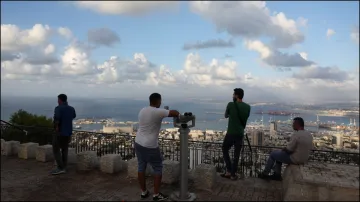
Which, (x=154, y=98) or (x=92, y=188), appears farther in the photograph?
(x=92, y=188)

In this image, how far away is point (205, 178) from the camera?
18.3 feet

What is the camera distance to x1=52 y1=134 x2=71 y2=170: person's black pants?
6619 mm

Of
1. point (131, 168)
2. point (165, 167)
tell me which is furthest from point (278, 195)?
point (131, 168)

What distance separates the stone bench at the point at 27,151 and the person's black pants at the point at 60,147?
1952mm

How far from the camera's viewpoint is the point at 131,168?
6371 millimetres

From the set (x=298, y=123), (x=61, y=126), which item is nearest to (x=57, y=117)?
(x=61, y=126)

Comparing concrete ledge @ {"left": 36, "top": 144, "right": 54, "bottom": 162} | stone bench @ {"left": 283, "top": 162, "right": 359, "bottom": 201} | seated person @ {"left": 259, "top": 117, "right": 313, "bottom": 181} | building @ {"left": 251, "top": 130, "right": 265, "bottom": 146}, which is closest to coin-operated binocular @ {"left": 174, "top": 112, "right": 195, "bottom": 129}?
stone bench @ {"left": 283, "top": 162, "right": 359, "bottom": 201}

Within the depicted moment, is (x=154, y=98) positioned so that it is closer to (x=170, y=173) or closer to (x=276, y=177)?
(x=170, y=173)

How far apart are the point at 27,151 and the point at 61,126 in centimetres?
283

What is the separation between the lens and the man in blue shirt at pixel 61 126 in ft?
21.2

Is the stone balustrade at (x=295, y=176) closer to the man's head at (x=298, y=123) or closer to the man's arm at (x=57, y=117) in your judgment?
the man's head at (x=298, y=123)

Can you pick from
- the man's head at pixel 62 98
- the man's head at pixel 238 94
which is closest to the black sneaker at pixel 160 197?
the man's head at pixel 238 94

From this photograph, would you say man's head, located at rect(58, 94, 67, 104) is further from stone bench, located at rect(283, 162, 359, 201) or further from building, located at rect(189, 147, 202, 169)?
stone bench, located at rect(283, 162, 359, 201)

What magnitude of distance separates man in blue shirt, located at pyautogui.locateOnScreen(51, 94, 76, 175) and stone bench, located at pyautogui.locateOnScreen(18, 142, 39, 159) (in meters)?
2.09
